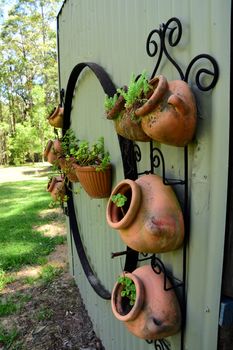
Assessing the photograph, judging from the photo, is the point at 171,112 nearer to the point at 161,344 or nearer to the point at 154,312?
the point at 154,312

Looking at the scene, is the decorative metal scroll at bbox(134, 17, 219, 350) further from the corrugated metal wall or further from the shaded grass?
the shaded grass

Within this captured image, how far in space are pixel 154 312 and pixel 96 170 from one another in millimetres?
851

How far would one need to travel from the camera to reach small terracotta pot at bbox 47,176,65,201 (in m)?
2.90

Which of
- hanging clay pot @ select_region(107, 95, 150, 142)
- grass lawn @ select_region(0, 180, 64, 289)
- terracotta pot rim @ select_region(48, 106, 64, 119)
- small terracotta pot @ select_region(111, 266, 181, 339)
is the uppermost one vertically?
terracotta pot rim @ select_region(48, 106, 64, 119)

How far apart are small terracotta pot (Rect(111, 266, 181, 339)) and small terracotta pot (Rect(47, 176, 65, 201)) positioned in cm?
173

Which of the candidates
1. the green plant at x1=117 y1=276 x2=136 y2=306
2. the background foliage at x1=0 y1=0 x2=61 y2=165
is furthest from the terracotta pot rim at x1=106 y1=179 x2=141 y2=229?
the background foliage at x1=0 y1=0 x2=61 y2=165

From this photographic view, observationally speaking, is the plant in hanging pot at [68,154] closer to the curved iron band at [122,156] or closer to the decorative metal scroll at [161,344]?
the curved iron band at [122,156]

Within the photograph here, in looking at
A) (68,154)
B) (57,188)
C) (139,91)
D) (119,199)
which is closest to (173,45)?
(139,91)

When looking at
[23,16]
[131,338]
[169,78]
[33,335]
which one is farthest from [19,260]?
[23,16]

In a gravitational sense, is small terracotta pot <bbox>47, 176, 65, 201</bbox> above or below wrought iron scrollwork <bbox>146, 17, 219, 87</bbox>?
below

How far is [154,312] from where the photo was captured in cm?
117

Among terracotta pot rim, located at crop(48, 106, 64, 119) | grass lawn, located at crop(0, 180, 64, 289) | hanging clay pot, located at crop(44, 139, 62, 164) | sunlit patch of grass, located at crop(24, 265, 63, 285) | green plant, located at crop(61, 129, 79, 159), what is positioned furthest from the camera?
grass lawn, located at crop(0, 180, 64, 289)

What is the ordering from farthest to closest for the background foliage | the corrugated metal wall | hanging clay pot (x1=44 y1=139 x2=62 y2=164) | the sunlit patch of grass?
the background foliage → the sunlit patch of grass → hanging clay pot (x1=44 y1=139 x2=62 y2=164) → the corrugated metal wall

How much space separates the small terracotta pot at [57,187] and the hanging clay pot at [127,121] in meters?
1.66
